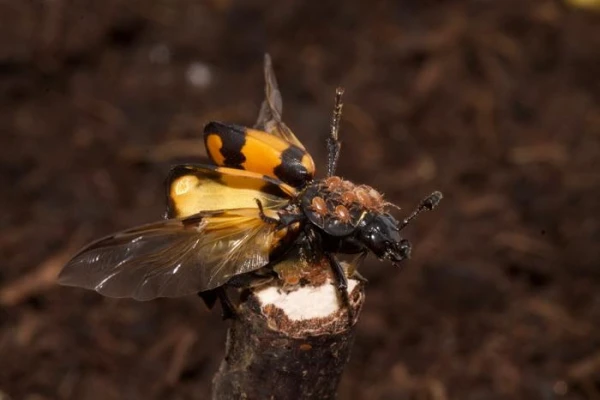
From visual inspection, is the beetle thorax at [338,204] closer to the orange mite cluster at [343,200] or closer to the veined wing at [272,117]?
the orange mite cluster at [343,200]

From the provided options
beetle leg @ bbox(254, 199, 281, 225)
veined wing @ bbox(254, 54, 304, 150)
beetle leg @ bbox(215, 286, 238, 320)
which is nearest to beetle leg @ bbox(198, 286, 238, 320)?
beetle leg @ bbox(215, 286, 238, 320)

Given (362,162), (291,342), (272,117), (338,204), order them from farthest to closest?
(362,162) → (272,117) → (338,204) → (291,342)

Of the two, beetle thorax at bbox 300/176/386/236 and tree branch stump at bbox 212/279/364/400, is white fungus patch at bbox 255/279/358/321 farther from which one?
beetle thorax at bbox 300/176/386/236

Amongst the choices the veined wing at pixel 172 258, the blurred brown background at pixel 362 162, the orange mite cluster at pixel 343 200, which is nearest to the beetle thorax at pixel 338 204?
the orange mite cluster at pixel 343 200

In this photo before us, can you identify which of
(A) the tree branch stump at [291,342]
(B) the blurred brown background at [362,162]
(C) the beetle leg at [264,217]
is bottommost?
(B) the blurred brown background at [362,162]

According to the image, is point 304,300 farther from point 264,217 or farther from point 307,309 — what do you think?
point 264,217

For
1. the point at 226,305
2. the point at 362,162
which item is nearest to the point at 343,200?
the point at 226,305
